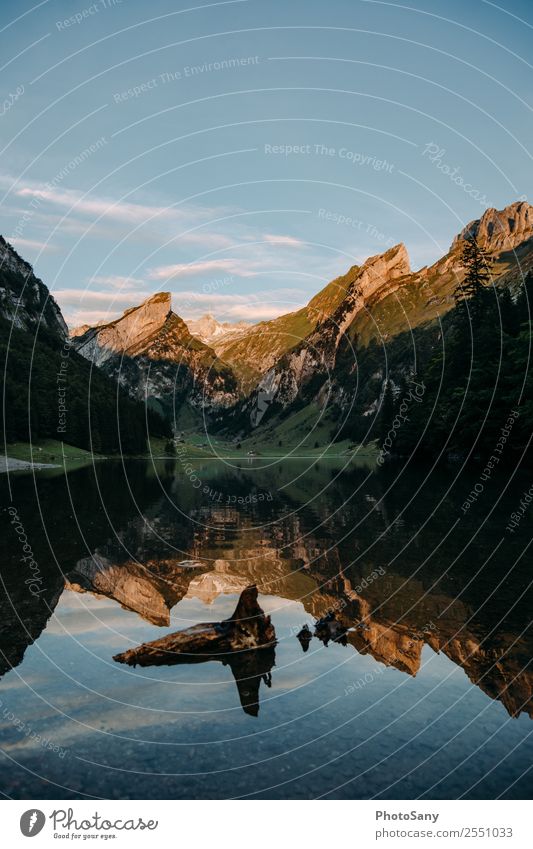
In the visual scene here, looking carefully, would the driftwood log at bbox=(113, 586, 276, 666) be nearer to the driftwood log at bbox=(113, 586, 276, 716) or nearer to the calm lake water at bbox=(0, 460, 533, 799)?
the driftwood log at bbox=(113, 586, 276, 716)

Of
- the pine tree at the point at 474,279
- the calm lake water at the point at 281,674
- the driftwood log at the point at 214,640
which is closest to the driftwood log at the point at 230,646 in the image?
the driftwood log at the point at 214,640

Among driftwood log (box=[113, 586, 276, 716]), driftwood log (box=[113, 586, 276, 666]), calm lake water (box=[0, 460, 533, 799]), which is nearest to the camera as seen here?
calm lake water (box=[0, 460, 533, 799])

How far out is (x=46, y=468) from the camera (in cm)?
12262

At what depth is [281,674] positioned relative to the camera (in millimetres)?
16344

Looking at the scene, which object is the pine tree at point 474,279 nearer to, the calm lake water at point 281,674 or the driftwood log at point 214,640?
the calm lake water at point 281,674

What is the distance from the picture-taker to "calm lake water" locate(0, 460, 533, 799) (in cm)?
1132

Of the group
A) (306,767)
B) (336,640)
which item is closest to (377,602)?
(336,640)

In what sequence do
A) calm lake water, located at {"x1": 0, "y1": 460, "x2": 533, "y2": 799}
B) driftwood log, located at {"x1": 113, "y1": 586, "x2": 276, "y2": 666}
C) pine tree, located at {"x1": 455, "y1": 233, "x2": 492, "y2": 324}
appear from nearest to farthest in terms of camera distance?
calm lake water, located at {"x1": 0, "y1": 460, "x2": 533, "y2": 799} < driftwood log, located at {"x1": 113, "y1": 586, "x2": 276, "y2": 666} < pine tree, located at {"x1": 455, "y1": 233, "x2": 492, "y2": 324}

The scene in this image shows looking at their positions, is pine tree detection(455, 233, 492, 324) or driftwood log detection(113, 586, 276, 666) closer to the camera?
driftwood log detection(113, 586, 276, 666)

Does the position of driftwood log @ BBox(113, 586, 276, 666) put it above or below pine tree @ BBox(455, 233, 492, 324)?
below

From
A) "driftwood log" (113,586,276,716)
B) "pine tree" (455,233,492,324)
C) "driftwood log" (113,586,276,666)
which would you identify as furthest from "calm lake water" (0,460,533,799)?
"pine tree" (455,233,492,324)

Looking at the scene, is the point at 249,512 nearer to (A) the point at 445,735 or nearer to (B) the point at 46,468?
(A) the point at 445,735

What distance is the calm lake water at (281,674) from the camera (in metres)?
11.3
